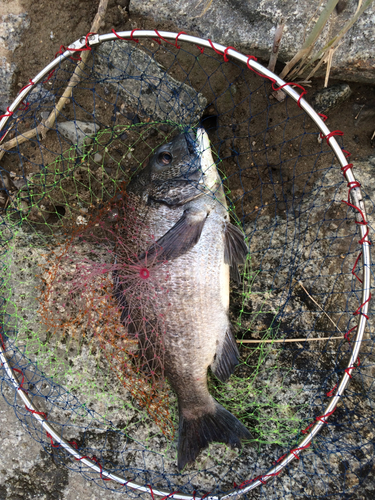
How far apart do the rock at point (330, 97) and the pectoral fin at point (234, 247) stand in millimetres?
1202

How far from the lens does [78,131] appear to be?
2.96 metres

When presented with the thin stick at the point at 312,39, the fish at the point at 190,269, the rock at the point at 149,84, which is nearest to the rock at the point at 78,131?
the rock at the point at 149,84

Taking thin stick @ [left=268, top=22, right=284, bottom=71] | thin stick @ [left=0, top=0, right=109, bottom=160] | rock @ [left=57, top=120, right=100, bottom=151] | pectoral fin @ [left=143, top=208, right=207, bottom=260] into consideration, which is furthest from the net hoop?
pectoral fin @ [left=143, top=208, right=207, bottom=260]

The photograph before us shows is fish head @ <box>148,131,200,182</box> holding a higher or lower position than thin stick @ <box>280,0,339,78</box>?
lower

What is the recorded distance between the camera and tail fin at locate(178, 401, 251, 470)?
2586mm

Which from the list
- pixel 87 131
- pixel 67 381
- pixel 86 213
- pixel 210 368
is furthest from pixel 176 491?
pixel 87 131

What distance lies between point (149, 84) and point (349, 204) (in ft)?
5.97

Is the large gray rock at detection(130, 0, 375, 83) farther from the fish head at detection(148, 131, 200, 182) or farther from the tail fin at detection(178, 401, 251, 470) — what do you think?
the tail fin at detection(178, 401, 251, 470)

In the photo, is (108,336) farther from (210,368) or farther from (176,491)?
(176,491)

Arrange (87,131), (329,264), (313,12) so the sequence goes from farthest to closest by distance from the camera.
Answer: (87,131)
(329,264)
(313,12)

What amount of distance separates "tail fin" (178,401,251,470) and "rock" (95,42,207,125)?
7.57ft

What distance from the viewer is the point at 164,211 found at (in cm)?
251

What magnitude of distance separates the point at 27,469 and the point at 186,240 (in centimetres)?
233

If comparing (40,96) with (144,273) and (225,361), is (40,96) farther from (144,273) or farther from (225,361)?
(225,361)
